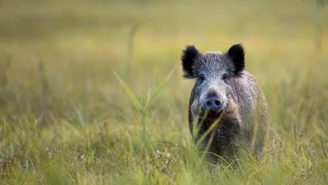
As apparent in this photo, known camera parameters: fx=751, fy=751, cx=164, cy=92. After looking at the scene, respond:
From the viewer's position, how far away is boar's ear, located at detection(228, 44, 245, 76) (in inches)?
250

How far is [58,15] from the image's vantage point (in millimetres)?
25125

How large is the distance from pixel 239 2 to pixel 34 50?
10.8 m

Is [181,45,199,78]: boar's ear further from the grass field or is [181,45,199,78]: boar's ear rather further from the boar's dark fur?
the grass field

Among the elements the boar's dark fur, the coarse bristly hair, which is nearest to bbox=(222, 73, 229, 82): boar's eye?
the boar's dark fur

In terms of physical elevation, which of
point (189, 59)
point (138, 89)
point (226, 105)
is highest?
point (189, 59)

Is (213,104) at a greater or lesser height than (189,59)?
lesser

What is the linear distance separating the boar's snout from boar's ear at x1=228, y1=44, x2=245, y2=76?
829 millimetres

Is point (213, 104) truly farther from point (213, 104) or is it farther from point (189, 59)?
point (189, 59)

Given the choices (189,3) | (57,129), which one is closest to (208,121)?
(57,129)

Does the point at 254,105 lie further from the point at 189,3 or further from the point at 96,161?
the point at 189,3

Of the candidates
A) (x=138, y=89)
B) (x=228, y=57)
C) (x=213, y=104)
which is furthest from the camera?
(x=138, y=89)

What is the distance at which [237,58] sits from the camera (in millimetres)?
6352

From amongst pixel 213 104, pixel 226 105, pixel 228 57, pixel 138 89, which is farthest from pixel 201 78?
pixel 138 89

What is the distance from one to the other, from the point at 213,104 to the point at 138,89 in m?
4.61
